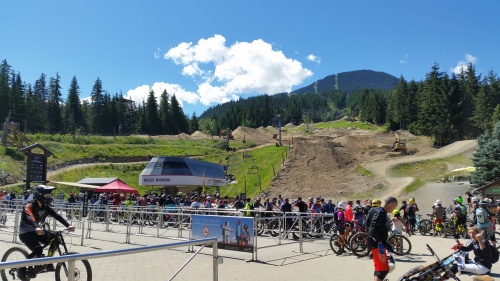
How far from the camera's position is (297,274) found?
9.99 meters

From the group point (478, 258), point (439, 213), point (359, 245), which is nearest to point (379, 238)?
point (478, 258)

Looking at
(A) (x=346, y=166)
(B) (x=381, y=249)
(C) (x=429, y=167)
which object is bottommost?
(B) (x=381, y=249)

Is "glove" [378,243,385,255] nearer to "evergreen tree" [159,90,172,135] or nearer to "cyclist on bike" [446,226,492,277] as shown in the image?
"cyclist on bike" [446,226,492,277]

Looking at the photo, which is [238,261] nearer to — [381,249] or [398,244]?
[398,244]

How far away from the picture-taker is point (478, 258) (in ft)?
25.9

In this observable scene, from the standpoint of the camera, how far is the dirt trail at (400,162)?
46.4m

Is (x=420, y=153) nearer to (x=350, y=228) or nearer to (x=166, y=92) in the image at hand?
(x=350, y=228)

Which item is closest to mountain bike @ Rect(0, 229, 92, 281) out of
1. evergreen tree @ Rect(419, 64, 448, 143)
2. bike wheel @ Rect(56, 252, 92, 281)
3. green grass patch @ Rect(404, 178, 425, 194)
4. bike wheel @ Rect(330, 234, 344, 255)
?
bike wheel @ Rect(56, 252, 92, 281)

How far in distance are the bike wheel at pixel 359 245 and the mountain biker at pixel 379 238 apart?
5.86 m

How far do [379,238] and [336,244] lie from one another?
262 inches

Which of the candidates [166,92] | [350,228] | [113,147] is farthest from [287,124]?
[350,228]

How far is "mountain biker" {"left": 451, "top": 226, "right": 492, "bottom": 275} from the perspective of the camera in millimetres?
7430

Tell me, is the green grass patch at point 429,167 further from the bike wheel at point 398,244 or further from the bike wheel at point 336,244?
the bike wheel at point 336,244

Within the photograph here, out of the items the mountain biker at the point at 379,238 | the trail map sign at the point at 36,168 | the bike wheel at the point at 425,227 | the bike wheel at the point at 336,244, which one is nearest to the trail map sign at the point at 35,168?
the trail map sign at the point at 36,168
